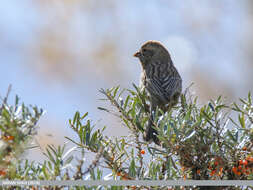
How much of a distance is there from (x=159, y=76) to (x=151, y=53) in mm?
567

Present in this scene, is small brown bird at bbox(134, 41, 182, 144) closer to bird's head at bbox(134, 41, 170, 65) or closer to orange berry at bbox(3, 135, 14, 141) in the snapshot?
bird's head at bbox(134, 41, 170, 65)

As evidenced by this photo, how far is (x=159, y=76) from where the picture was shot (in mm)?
3467

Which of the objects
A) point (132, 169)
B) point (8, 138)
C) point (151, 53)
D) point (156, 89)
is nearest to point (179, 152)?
point (132, 169)

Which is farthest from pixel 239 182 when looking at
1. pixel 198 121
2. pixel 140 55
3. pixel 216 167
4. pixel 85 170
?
pixel 140 55

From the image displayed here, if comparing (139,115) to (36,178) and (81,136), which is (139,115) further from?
(36,178)

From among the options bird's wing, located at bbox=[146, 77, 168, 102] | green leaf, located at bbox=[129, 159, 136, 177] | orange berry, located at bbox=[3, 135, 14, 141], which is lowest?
green leaf, located at bbox=[129, 159, 136, 177]

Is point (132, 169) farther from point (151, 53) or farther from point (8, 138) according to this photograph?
point (151, 53)

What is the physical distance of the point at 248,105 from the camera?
1273 millimetres

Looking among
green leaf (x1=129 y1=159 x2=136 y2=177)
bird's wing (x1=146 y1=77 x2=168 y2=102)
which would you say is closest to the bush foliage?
green leaf (x1=129 y1=159 x2=136 y2=177)

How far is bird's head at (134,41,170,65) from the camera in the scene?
3912 mm

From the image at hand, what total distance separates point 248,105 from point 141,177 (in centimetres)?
45

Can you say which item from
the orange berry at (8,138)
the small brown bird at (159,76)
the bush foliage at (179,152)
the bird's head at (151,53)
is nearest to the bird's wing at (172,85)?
the small brown bird at (159,76)

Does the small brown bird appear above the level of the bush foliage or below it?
above

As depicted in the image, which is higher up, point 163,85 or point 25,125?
point 163,85
